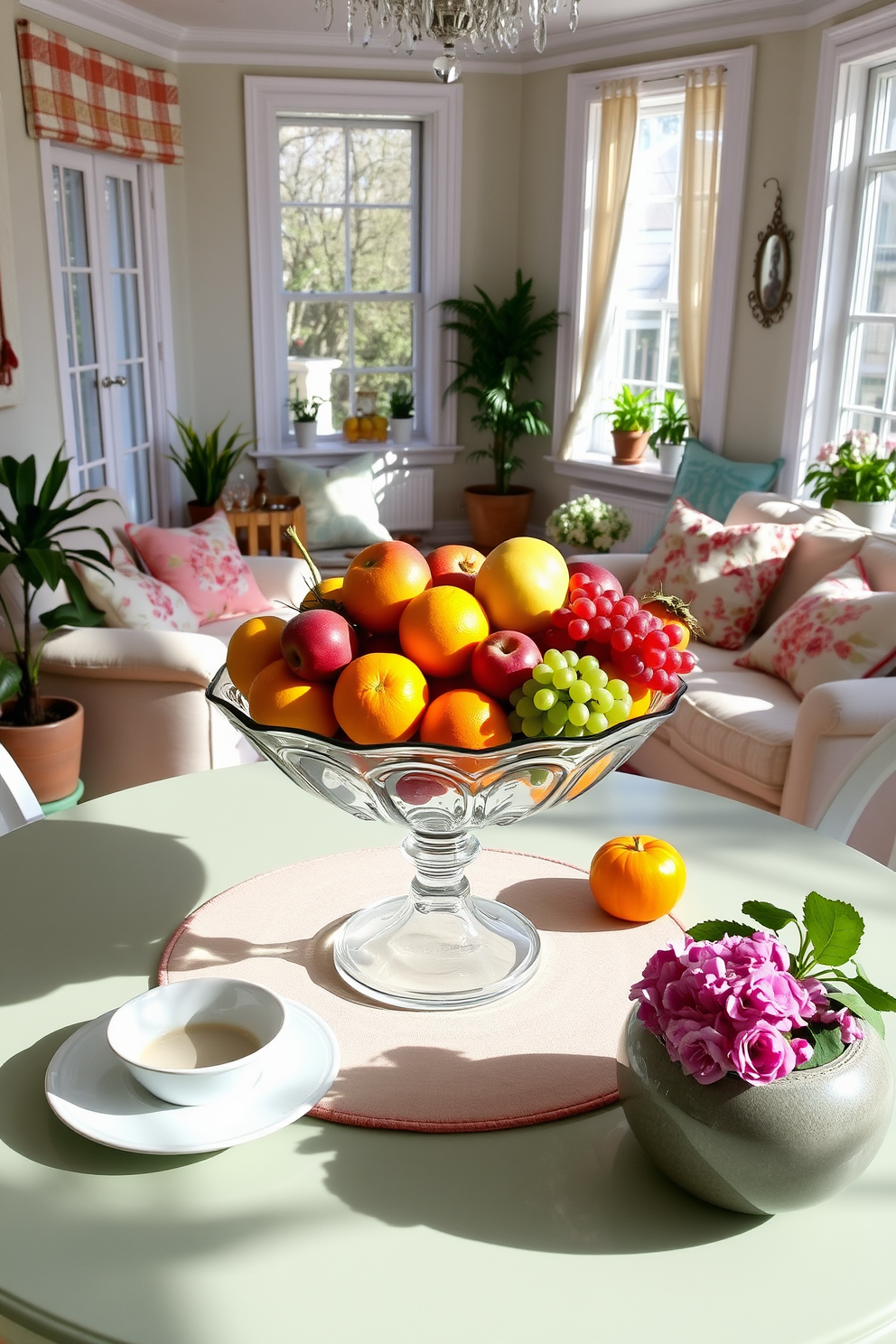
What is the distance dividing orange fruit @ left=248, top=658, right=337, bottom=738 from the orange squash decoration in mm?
325

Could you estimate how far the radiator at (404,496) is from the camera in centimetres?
605

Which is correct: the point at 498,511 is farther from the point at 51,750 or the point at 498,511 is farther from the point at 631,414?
the point at 51,750

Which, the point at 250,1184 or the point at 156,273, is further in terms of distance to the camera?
the point at 156,273

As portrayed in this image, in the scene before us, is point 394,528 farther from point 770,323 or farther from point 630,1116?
point 630,1116

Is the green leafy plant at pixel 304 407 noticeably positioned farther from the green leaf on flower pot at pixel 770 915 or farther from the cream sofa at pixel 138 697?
the green leaf on flower pot at pixel 770 915

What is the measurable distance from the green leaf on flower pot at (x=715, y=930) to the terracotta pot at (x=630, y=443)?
481 cm

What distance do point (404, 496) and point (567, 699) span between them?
533 centimetres

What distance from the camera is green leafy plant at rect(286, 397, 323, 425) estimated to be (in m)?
5.84

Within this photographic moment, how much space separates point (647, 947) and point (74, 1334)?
0.59 meters

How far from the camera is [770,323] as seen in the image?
462 cm

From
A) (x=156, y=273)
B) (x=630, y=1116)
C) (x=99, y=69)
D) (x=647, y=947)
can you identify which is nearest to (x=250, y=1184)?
(x=630, y=1116)

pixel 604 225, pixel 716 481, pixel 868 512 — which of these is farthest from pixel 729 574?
pixel 604 225

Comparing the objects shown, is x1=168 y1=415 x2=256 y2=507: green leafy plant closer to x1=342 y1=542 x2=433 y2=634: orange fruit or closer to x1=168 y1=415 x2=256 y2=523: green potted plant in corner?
x1=168 y1=415 x2=256 y2=523: green potted plant in corner

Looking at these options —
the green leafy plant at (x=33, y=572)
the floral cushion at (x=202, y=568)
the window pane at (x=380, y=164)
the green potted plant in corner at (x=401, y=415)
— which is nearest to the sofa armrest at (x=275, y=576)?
the floral cushion at (x=202, y=568)
